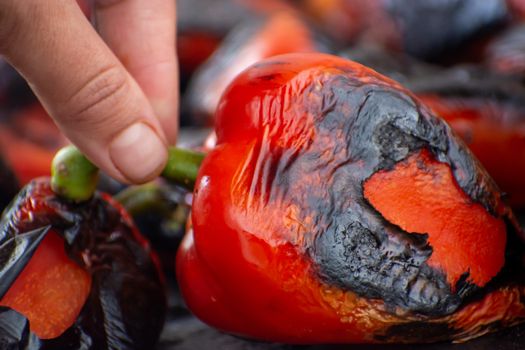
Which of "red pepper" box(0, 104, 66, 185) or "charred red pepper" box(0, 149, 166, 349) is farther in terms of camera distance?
"red pepper" box(0, 104, 66, 185)

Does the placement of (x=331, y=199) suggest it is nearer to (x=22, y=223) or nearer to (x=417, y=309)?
(x=417, y=309)

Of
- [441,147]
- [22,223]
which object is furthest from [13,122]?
[441,147]

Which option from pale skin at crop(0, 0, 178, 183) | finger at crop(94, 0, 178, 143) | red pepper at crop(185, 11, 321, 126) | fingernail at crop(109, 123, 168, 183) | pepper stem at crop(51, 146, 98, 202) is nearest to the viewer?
pale skin at crop(0, 0, 178, 183)

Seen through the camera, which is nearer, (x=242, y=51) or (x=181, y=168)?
(x=181, y=168)

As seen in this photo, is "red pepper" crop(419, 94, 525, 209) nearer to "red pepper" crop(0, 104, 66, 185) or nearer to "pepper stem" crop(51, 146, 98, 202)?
"pepper stem" crop(51, 146, 98, 202)

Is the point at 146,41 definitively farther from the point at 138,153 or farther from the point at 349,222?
the point at 349,222

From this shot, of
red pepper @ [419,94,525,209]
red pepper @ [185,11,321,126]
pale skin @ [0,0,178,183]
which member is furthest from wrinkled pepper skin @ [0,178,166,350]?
red pepper @ [185,11,321,126]

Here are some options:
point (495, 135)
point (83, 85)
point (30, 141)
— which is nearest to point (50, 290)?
point (83, 85)
